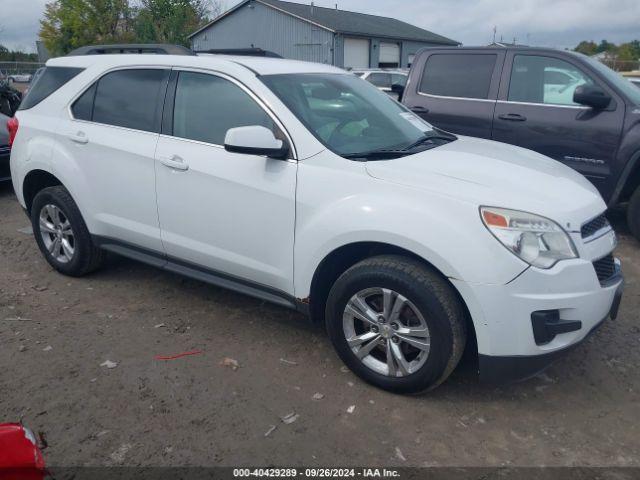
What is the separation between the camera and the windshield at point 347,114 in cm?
347

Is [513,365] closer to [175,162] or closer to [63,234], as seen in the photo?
[175,162]

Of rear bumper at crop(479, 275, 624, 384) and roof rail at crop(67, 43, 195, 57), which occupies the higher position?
roof rail at crop(67, 43, 195, 57)

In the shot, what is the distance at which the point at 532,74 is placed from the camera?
19.8 feet

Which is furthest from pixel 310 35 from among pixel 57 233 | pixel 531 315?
pixel 531 315

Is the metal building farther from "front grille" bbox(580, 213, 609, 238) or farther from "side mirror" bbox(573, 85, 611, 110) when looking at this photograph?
"front grille" bbox(580, 213, 609, 238)

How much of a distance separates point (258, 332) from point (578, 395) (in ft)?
6.67

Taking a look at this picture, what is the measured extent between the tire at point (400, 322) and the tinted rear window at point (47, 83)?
9.74 ft

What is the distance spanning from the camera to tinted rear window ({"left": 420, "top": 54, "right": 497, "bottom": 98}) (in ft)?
20.6

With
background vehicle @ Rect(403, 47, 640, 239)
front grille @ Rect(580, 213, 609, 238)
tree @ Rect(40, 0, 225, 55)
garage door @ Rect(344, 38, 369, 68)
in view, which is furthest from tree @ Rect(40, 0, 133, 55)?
front grille @ Rect(580, 213, 609, 238)

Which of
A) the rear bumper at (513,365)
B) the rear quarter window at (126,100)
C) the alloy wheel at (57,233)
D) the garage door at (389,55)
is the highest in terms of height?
the garage door at (389,55)

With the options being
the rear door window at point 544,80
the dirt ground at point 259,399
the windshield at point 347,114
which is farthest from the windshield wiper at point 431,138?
the rear door window at point 544,80

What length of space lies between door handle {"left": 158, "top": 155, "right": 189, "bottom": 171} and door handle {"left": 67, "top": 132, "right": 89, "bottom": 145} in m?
0.87

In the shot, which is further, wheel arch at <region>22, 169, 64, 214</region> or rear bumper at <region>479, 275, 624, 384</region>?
wheel arch at <region>22, 169, 64, 214</region>

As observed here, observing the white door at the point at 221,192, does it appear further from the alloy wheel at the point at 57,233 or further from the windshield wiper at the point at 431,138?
the alloy wheel at the point at 57,233
